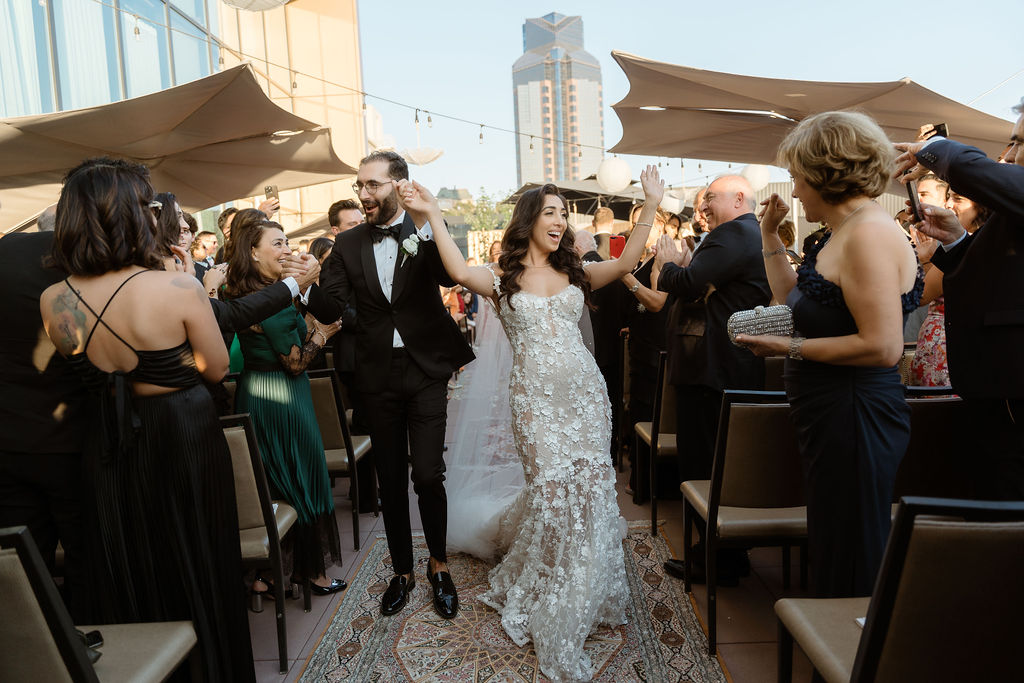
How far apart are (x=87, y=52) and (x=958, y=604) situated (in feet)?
34.2

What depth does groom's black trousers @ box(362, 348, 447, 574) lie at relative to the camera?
10.5 feet

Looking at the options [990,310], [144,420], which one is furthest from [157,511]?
[990,310]

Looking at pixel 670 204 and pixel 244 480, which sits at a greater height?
pixel 670 204

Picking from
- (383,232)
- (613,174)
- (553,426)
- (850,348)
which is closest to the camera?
(850,348)

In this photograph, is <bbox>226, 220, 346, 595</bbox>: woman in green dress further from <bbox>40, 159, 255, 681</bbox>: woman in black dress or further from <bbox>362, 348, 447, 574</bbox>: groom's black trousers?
<bbox>40, 159, 255, 681</bbox>: woman in black dress

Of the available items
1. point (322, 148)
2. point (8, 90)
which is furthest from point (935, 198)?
point (8, 90)

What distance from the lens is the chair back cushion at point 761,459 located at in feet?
8.91

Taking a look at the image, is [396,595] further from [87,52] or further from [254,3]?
[87,52]

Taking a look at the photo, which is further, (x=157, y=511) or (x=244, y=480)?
(x=244, y=480)

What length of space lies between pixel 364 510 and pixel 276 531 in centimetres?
207

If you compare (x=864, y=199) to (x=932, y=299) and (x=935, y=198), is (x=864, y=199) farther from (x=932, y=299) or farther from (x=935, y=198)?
(x=935, y=198)

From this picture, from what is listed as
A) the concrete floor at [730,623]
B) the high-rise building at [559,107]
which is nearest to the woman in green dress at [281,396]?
the concrete floor at [730,623]

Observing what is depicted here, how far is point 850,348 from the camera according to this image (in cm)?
193

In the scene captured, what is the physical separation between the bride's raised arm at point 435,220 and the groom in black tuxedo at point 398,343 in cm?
20
